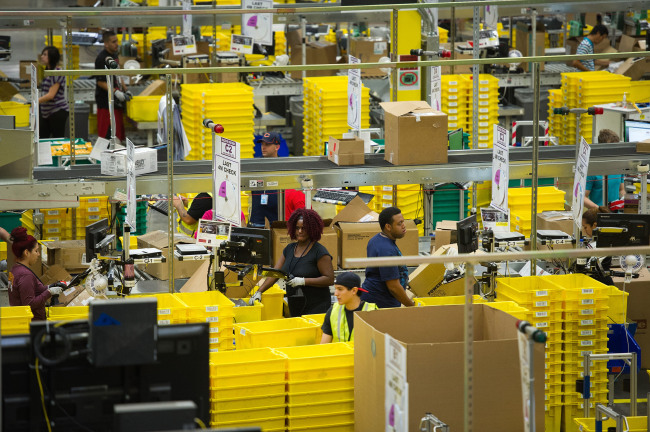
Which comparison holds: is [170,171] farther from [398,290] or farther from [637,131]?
[637,131]

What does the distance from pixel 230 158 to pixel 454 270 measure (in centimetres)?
176

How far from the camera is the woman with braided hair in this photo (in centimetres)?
705

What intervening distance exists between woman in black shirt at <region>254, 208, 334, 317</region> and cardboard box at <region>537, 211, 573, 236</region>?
2416 millimetres

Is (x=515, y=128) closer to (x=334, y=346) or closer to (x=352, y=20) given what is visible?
(x=352, y=20)

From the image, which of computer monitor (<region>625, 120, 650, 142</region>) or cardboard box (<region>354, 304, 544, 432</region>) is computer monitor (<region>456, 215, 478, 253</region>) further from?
computer monitor (<region>625, 120, 650, 142</region>)

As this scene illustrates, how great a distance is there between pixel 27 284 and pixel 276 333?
1722 mm

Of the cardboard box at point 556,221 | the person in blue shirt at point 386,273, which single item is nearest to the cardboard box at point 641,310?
the cardboard box at point 556,221

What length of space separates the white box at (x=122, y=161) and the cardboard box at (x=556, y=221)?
330 cm

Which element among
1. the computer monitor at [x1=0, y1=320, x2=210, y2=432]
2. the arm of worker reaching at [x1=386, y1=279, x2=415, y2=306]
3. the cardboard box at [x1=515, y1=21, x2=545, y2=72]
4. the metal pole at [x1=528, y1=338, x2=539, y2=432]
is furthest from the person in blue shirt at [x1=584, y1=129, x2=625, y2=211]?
the computer monitor at [x1=0, y1=320, x2=210, y2=432]

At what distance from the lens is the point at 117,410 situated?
382cm

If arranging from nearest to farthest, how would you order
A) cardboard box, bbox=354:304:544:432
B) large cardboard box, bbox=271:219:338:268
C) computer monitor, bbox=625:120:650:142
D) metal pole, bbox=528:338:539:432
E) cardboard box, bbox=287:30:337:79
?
metal pole, bbox=528:338:539:432 → cardboard box, bbox=354:304:544:432 → large cardboard box, bbox=271:219:338:268 → computer monitor, bbox=625:120:650:142 → cardboard box, bbox=287:30:337:79

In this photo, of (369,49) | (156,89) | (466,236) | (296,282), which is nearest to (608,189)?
(466,236)

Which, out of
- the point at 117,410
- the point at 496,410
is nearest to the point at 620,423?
the point at 496,410

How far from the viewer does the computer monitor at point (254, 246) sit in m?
6.95
